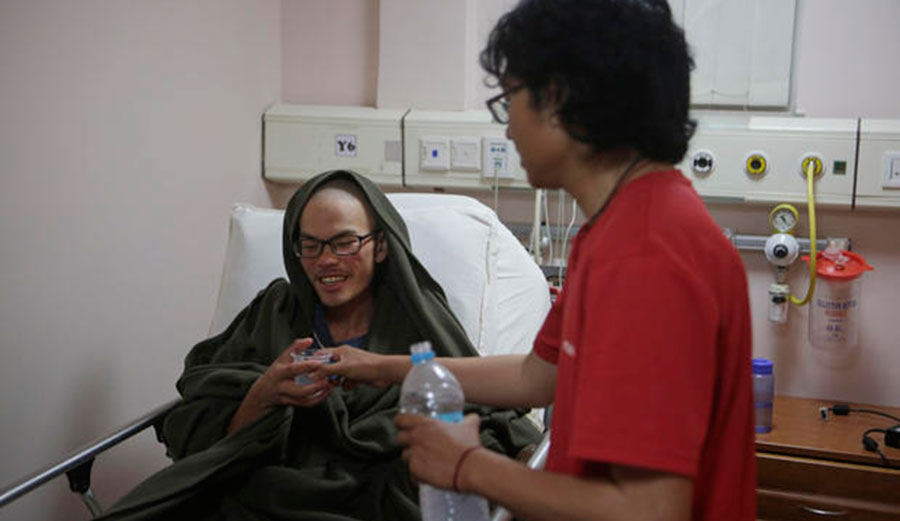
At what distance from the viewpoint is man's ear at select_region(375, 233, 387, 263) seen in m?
1.87

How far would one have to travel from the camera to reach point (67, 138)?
189 cm

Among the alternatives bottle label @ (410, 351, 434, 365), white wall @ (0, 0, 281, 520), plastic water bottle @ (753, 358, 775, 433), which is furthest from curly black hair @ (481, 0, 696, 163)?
plastic water bottle @ (753, 358, 775, 433)

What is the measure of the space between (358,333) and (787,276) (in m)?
1.38

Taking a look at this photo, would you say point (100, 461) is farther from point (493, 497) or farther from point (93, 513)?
point (493, 497)

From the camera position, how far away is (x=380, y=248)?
187cm

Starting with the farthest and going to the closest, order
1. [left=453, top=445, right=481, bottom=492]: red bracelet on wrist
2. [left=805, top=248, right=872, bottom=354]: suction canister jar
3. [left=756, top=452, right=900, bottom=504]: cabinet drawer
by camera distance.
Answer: [left=805, top=248, right=872, bottom=354]: suction canister jar, [left=756, top=452, right=900, bottom=504]: cabinet drawer, [left=453, top=445, right=481, bottom=492]: red bracelet on wrist

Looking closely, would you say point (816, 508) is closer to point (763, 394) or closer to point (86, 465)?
point (763, 394)

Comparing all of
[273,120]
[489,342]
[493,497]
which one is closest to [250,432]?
[489,342]

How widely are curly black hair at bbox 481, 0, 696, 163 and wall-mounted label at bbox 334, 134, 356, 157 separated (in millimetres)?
1816

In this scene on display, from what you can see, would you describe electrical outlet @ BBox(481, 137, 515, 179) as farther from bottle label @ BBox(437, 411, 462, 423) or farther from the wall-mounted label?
bottle label @ BBox(437, 411, 462, 423)

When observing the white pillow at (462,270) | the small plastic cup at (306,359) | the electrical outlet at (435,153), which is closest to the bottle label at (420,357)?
the small plastic cup at (306,359)

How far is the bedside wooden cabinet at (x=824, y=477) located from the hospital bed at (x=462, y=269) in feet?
2.13

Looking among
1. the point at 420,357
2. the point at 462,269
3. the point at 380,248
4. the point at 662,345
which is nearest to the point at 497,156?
the point at 462,269

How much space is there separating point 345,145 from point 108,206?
85 cm
